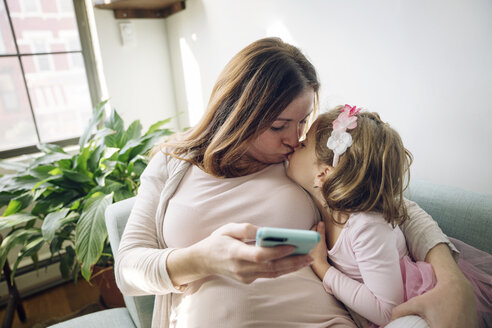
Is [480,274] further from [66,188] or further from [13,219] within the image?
[13,219]

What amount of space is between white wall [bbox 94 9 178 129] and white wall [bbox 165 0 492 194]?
1.07 meters

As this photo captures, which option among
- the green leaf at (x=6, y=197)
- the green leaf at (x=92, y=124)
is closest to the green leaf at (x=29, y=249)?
the green leaf at (x=6, y=197)

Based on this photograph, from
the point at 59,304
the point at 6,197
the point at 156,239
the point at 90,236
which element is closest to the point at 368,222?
the point at 156,239

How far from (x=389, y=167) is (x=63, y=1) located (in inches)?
93.2

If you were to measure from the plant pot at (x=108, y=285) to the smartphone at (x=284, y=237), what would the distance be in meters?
1.36

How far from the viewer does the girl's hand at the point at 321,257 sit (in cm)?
90

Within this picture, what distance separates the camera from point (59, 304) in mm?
2014

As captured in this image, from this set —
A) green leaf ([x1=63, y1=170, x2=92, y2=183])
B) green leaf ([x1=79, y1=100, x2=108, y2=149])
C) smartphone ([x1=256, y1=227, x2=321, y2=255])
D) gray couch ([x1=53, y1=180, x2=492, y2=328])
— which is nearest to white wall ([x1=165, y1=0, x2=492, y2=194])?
gray couch ([x1=53, y1=180, x2=492, y2=328])

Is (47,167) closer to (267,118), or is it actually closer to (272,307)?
(267,118)

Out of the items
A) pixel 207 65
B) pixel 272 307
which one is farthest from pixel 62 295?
pixel 272 307

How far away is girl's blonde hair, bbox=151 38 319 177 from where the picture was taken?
905 mm

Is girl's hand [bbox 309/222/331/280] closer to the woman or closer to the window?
the woman

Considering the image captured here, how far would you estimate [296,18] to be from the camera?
4.72ft

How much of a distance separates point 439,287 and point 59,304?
215cm
